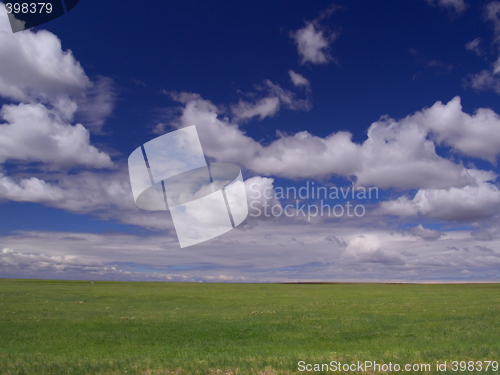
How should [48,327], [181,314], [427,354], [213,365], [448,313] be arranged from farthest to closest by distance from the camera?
[181,314]
[448,313]
[48,327]
[427,354]
[213,365]

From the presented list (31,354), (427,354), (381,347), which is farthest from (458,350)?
(31,354)

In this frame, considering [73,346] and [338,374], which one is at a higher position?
[338,374]

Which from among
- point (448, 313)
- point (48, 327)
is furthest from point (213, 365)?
point (448, 313)

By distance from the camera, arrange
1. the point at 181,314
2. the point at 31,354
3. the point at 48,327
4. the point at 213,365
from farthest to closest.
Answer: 1. the point at 181,314
2. the point at 48,327
3. the point at 31,354
4. the point at 213,365

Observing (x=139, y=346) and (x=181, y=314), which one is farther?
(x=181, y=314)

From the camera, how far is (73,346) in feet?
62.2

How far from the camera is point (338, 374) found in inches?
451

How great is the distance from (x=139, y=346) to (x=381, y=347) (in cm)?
1185

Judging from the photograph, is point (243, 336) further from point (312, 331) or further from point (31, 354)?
point (31, 354)

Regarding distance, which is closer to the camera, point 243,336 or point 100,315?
point 243,336

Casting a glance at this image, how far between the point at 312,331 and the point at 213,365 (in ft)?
35.5

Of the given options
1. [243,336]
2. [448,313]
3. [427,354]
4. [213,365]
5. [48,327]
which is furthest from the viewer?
[448,313]

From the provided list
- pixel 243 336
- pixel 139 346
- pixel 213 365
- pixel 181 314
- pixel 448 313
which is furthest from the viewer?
pixel 181 314

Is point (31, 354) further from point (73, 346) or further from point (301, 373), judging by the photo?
point (301, 373)
